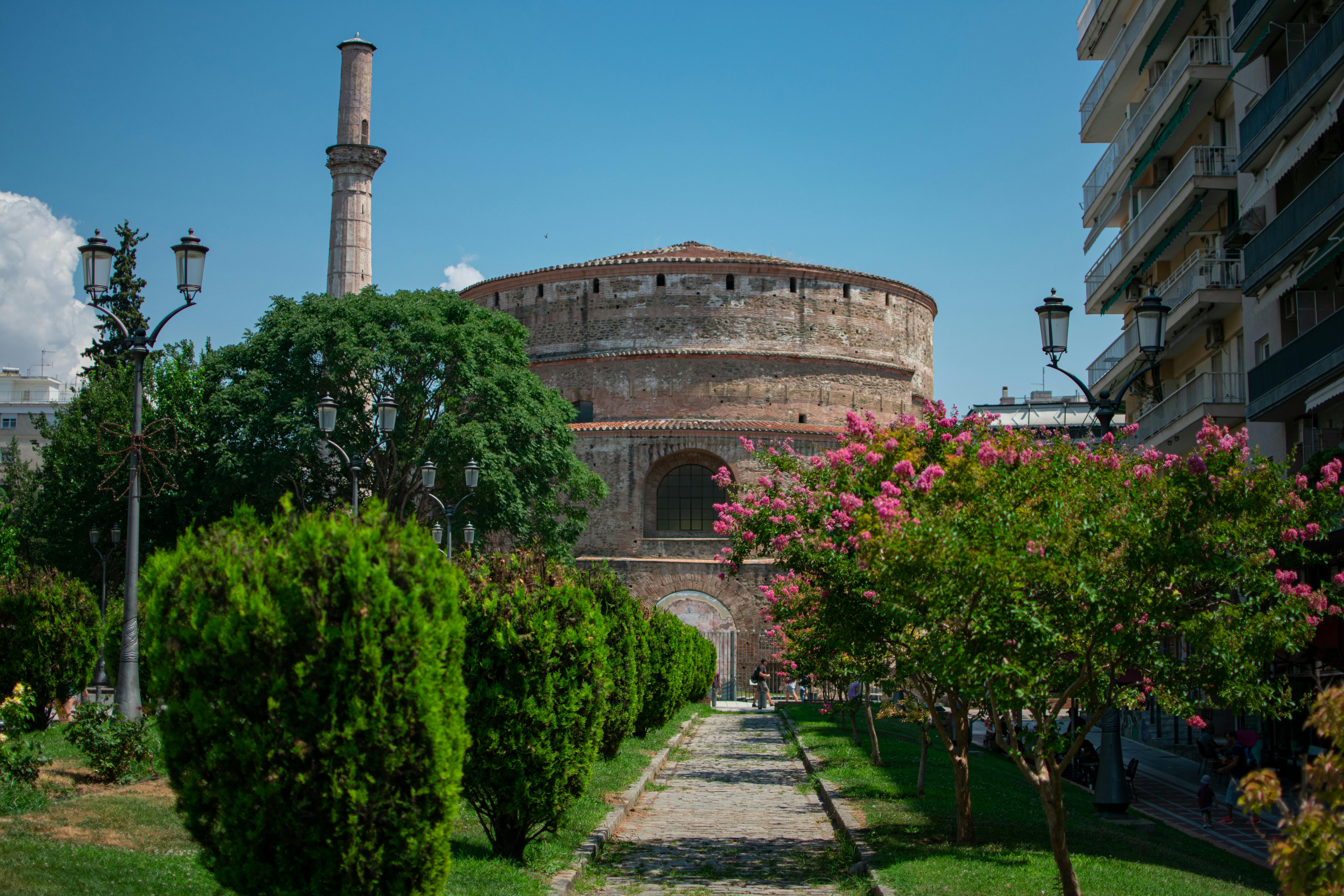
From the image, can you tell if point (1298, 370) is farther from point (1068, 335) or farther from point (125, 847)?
point (125, 847)

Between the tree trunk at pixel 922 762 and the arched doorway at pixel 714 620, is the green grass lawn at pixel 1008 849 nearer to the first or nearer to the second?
the tree trunk at pixel 922 762

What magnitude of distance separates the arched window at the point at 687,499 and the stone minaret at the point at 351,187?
1129 centimetres

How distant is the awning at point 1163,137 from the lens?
1959 cm

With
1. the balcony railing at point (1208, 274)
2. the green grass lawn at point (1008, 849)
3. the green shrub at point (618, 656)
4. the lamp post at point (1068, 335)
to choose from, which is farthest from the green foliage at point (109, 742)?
the balcony railing at point (1208, 274)

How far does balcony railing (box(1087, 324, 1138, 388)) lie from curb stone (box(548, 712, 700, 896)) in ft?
41.1

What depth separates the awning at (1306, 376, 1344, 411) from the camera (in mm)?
13852

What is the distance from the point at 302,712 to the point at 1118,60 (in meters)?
22.6

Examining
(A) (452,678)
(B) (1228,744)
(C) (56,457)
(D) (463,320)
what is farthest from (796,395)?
(A) (452,678)

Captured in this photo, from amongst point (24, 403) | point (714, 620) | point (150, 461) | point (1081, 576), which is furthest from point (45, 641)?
point (24, 403)

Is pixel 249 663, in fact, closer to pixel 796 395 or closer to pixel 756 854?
pixel 756 854

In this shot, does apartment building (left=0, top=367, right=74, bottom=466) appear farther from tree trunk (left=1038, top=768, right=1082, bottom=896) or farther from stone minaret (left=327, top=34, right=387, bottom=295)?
tree trunk (left=1038, top=768, right=1082, bottom=896)

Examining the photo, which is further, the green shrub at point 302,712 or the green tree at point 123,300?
the green tree at point 123,300

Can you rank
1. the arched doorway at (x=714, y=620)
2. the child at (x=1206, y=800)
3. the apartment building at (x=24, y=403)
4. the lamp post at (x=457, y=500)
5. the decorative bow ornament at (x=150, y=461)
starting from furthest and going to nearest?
the apartment building at (x=24, y=403)
the arched doorway at (x=714, y=620)
the lamp post at (x=457, y=500)
the decorative bow ornament at (x=150, y=461)
the child at (x=1206, y=800)

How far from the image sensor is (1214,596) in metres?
7.87
